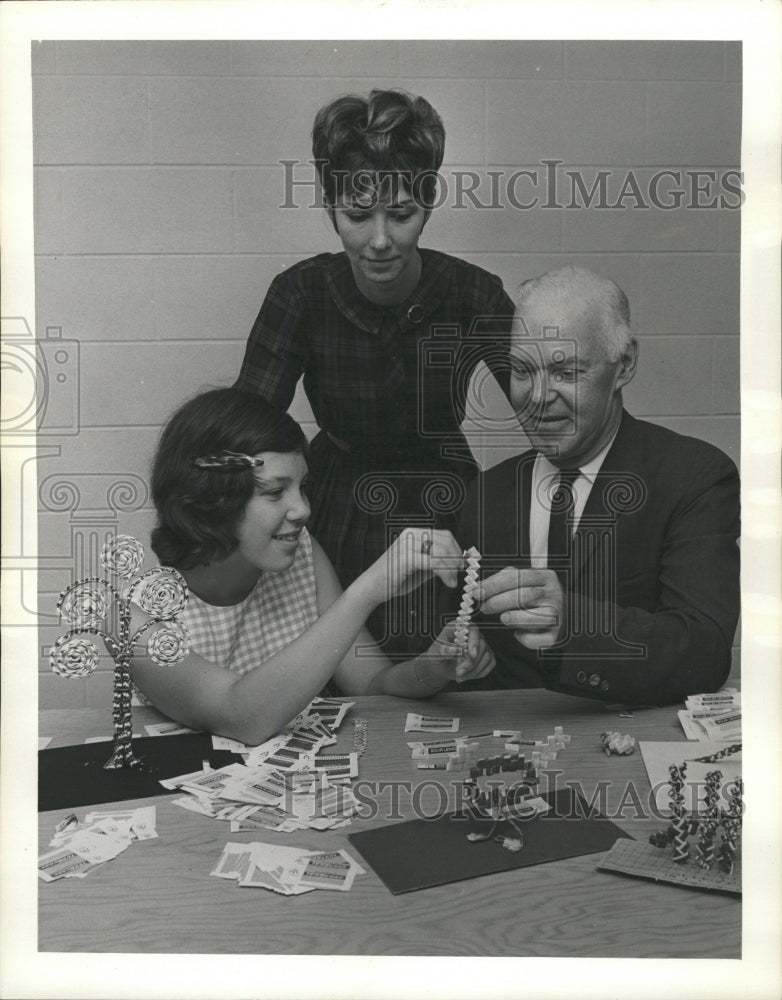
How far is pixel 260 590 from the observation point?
2242mm

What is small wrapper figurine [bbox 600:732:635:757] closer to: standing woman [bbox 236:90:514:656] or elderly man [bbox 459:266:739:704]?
elderly man [bbox 459:266:739:704]

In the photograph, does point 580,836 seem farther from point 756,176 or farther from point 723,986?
point 756,176

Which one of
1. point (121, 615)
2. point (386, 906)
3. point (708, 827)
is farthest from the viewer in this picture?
point (121, 615)

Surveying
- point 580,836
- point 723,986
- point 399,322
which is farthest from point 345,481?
point 723,986

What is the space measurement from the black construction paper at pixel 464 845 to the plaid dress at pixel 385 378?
433 millimetres

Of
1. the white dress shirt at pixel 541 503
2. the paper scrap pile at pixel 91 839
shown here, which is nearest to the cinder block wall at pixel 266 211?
the white dress shirt at pixel 541 503

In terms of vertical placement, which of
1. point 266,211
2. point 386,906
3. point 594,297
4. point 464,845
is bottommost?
point 386,906

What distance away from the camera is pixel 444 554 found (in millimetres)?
2201

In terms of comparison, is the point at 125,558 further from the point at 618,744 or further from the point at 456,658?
the point at 618,744

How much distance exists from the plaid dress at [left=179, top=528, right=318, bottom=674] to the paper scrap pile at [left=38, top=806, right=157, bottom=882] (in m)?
0.37

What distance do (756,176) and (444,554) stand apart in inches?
43.6

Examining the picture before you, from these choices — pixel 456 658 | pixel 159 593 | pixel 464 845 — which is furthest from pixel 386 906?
pixel 159 593

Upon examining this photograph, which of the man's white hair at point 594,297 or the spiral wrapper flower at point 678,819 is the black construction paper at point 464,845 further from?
the man's white hair at point 594,297

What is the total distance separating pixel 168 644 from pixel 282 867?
0.55 meters
